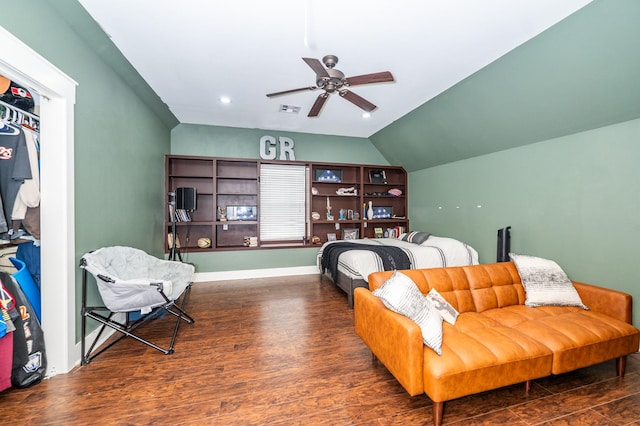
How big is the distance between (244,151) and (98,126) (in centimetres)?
266

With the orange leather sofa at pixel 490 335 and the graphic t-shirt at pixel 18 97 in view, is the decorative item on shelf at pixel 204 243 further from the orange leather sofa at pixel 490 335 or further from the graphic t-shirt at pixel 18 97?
the orange leather sofa at pixel 490 335

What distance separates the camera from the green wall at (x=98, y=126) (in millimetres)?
1918

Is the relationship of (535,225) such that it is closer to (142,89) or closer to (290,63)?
(290,63)

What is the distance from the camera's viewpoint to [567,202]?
3.02 metres

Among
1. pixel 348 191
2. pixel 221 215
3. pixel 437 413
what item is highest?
pixel 348 191

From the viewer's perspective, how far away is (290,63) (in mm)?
2812

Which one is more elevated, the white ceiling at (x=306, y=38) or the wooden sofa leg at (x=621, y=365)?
the white ceiling at (x=306, y=38)

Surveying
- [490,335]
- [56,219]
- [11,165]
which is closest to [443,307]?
[490,335]

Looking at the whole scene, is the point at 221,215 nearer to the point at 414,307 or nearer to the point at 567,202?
the point at 414,307

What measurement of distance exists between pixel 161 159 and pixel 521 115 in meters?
5.12

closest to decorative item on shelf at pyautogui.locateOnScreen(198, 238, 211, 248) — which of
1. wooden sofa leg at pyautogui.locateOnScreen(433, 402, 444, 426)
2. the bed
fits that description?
the bed

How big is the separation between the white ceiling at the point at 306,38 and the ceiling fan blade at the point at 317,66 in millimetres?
351

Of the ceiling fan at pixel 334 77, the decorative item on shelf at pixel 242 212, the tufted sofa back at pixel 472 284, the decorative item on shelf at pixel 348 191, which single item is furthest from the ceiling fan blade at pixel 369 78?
the decorative item on shelf at pixel 242 212

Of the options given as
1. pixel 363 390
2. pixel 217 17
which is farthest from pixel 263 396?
pixel 217 17
